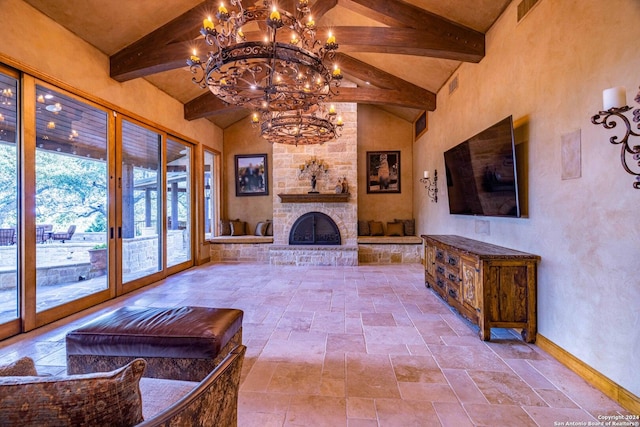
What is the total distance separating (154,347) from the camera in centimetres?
180

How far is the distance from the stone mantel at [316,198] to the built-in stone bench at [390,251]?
1.12 m

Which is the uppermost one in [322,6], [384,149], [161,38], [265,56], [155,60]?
[322,6]

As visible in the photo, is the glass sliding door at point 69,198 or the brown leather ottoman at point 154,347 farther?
the glass sliding door at point 69,198

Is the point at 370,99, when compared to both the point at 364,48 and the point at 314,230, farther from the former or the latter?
the point at 314,230

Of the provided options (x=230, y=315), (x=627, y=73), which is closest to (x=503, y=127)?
(x=627, y=73)

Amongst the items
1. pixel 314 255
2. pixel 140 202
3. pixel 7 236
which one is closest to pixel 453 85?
pixel 314 255

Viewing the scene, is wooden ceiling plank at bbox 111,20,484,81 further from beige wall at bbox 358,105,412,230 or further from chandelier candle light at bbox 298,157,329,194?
beige wall at bbox 358,105,412,230

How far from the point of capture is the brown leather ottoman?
5.90ft

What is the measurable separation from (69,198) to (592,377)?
5.45 metres

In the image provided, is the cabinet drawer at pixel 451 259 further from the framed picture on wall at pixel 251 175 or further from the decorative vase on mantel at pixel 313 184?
the framed picture on wall at pixel 251 175

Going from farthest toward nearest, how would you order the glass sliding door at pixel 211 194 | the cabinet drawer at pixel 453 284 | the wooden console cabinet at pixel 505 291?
1. the glass sliding door at pixel 211 194
2. the cabinet drawer at pixel 453 284
3. the wooden console cabinet at pixel 505 291

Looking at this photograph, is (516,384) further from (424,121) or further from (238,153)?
(238,153)

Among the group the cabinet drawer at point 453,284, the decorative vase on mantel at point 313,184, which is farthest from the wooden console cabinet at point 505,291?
the decorative vase on mantel at point 313,184

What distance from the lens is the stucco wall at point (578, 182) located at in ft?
5.96
